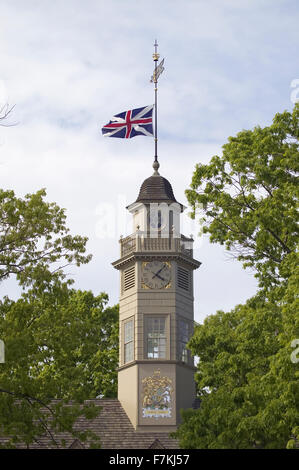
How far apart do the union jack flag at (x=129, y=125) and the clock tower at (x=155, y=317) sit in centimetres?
462

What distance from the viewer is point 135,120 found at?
4447 cm

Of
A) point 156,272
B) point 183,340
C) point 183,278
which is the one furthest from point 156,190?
point 183,340

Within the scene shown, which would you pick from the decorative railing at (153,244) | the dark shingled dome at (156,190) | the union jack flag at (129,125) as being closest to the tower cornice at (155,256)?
the decorative railing at (153,244)

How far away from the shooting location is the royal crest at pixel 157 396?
43.5 metres

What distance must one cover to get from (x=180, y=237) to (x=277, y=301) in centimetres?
1632

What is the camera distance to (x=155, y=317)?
147 feet

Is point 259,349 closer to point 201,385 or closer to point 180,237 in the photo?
point 201,385

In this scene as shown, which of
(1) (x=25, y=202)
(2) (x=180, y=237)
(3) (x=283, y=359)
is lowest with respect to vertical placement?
(3) (x=283, y=359)

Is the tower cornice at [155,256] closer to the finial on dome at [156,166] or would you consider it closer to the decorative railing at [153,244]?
the decorative railing at [153,244]

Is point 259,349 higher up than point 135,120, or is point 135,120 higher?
point 135,120

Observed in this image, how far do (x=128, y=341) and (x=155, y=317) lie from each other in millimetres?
1833

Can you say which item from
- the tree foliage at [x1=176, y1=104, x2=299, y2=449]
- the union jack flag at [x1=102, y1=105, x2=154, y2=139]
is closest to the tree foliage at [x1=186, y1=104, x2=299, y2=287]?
the tree foliage at [x1=176, y1=104, x2=299, y2=449]

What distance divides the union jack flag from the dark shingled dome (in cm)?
460
